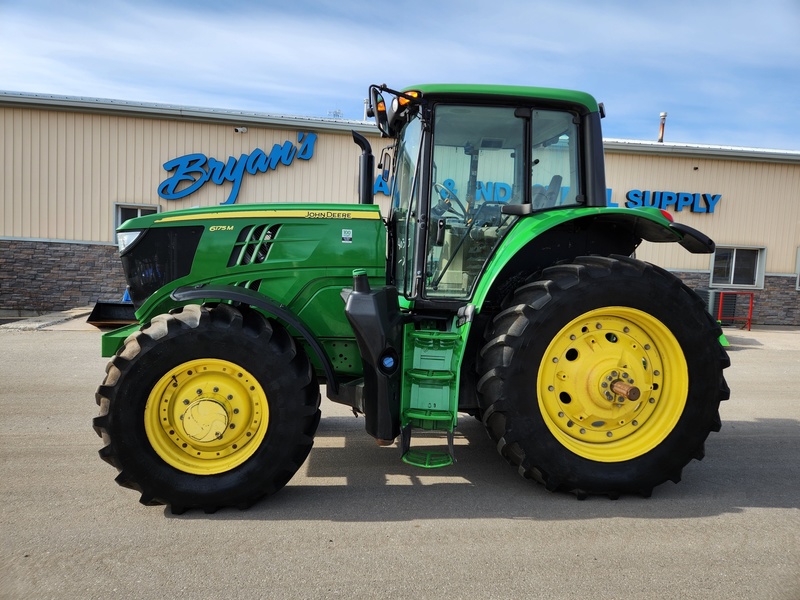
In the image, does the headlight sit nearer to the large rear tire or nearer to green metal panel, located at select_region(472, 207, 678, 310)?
the large rear tire

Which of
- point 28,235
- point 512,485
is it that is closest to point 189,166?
point 28,235

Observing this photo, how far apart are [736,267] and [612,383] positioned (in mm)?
13841

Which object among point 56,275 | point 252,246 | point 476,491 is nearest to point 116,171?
point 56,275

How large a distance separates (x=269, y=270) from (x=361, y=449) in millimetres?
1526

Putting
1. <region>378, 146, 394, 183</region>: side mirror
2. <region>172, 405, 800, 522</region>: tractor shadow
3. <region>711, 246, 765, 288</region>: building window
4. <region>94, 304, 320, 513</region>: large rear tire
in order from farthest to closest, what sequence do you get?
<region>711, 246, 765, 288</region>: building window < <region>378, 146, 394, 183</region>: side mirror < <region>172, 405, 800, 522</region>: tractor shadow < <region>94, 304, 320, 513</region>: large rear tire

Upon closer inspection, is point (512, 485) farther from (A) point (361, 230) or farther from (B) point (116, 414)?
(B) point (116, 414)

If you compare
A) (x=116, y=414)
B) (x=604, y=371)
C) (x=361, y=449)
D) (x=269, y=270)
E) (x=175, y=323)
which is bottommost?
(x=361, y=449)

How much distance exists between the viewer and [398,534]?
3080mm

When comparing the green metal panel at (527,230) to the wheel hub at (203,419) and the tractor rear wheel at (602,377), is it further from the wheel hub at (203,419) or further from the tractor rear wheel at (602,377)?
the wheel hub at (203,419)

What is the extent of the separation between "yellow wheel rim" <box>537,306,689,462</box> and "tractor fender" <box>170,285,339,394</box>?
1313 mm

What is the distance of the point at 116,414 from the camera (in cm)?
319

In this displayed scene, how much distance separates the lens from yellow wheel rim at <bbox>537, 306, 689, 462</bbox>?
3.60 meters

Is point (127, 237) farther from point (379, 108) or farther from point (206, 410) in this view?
point (379, 108)

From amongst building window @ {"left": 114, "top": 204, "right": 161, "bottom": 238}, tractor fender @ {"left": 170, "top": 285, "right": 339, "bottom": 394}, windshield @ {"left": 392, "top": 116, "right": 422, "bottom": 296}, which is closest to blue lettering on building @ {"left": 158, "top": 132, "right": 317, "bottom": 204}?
building window @ {"left": 114, "top": 204, "right": 161, "bottom": 238}
